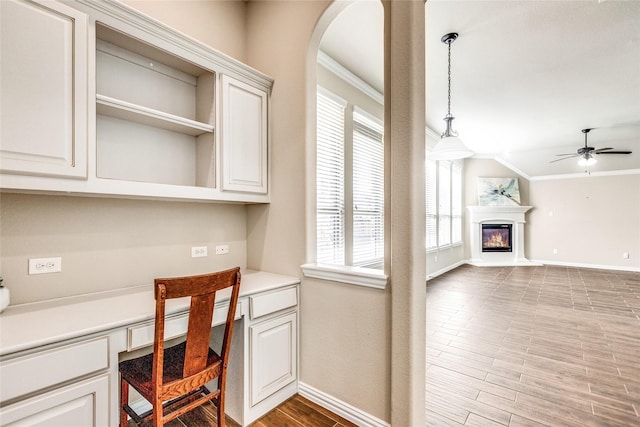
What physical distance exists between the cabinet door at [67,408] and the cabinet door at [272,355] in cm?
80

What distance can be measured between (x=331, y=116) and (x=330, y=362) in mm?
2620

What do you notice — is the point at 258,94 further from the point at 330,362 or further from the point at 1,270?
the point at 330,362

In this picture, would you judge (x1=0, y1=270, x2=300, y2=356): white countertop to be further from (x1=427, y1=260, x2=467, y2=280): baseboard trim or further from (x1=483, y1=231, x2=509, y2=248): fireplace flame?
(x1=483, y1=231, x2=509, y2=248): fireplace flame

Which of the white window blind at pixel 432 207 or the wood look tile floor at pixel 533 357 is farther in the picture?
the white window blind at pixel 432 207

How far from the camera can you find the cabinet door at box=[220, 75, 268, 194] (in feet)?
7.00

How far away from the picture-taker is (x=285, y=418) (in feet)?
6.44

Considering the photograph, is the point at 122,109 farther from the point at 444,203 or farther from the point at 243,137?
the point at 444,203

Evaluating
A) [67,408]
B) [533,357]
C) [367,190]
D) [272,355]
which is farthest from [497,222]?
[67,408]

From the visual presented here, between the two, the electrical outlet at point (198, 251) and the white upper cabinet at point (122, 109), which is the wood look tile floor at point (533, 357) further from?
the white upper cabinet at point (122, 109)

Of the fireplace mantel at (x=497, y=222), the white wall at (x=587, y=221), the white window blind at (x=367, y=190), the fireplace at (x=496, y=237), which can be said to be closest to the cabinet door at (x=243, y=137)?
the white window blind at (x=367, y=190)

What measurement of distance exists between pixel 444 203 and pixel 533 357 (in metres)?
4.87

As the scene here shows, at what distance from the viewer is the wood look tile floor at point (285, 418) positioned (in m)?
1.91

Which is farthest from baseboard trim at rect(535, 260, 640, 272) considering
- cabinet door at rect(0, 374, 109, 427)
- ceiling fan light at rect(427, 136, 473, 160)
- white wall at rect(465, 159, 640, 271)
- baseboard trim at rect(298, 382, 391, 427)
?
cabinet door at rect(0, 374, 109, 427)

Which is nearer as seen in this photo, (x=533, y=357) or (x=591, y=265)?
(x=533, y=357)
